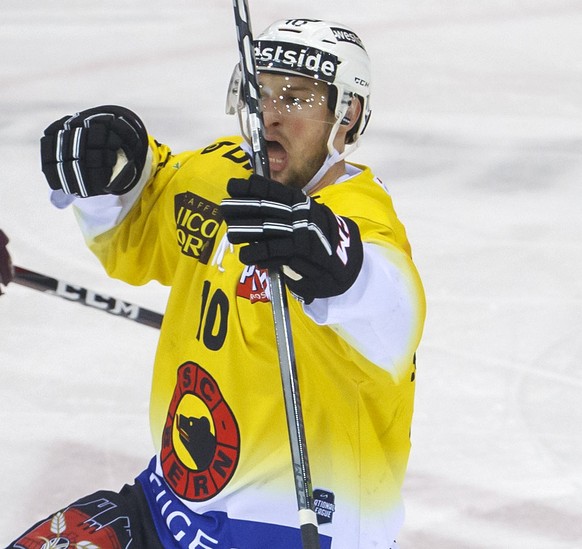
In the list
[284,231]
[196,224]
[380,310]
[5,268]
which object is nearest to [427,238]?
[5,268]

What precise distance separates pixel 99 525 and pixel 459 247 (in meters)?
2.40

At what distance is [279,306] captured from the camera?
6.42ft

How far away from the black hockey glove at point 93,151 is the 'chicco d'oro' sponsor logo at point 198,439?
1.31 feet

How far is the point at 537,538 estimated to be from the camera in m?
3.31

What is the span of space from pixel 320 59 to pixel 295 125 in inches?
5.3

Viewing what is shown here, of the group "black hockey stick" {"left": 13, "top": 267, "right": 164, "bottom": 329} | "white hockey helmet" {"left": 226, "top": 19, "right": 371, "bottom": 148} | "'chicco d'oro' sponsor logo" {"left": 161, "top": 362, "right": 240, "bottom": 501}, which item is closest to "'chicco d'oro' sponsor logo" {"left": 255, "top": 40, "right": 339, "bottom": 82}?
"white hockey helmet" {"left": 226, "top": 19, "right": 371, "bottom": 148}

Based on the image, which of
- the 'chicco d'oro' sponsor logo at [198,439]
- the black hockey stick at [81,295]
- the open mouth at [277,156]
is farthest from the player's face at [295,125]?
the black hockey stick at [81,295]

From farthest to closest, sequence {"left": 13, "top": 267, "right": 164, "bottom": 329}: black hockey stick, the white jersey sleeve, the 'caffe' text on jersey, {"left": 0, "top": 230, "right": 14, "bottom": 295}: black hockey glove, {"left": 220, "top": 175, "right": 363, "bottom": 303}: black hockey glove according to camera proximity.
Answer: {"left": 13, "top": 267, "right": 164, "bottom": 329}: black hockey stick, {"left": 0, "top": 230, "right": 14, "bottom": 295}: black hockey glove, the 'caffe' text on jersey, the white jersey sleeve, {"left": 220, "top": 175, "right": 363, "bottom": 303}: black hockey glove

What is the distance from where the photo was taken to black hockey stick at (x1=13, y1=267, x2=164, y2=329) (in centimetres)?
319

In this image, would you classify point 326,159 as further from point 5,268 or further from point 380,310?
point 5,268

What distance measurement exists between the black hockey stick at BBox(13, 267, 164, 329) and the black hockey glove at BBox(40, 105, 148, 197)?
731 millimetres

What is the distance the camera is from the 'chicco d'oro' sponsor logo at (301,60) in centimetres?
231

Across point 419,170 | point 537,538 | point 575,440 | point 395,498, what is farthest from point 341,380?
point 419,170

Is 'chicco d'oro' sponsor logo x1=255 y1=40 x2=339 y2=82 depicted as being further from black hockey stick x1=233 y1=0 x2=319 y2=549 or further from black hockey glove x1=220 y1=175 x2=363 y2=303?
black hockey glove x1=220 y1=175 x2=363 y2=303
